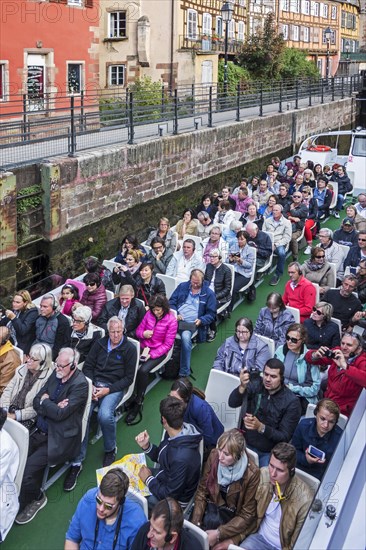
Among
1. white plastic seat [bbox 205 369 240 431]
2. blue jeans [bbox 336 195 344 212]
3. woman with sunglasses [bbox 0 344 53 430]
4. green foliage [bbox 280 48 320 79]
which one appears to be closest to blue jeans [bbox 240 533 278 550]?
white plastic seat [bbox 205 369 240 431]

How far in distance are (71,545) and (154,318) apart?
2.73 m

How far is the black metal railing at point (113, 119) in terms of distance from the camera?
909 cm

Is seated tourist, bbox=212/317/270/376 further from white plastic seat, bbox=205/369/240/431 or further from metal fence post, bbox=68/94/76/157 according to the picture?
metal fence post, bbox=68/94/76/157

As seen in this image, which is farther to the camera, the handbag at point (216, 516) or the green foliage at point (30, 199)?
the green foliage at point (30, 199)

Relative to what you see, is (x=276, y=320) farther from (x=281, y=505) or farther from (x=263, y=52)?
(x=263, y=52)

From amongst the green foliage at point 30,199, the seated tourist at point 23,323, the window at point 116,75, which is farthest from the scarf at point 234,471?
the window at point 116,75

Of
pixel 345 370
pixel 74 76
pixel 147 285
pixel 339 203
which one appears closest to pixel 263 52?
pixel 74 76

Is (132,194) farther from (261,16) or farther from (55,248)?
(261,16)

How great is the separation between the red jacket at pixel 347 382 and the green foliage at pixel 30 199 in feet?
15.5

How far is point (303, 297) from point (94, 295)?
232 cm

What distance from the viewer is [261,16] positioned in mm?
37781

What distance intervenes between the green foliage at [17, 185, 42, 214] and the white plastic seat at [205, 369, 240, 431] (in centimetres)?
429

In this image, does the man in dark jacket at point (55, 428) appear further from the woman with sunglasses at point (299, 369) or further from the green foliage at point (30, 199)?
the green foliage at point (30, 199)

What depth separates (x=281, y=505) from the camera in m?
3.88
